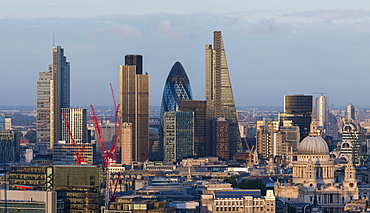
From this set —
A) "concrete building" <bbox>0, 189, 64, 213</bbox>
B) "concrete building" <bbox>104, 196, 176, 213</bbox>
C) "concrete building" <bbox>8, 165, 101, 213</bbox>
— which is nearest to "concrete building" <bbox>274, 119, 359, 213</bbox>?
"concrete building" <bbox>8, 165, 101, 213</bbox>

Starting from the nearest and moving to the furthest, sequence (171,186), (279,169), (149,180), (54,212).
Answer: (54,212) → (171,186) → (149,180) → (279,169)

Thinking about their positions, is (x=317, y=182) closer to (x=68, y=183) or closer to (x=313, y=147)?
(x=313, y=147)

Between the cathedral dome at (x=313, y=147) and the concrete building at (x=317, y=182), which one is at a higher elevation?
the cathedral dome at (x=313, y=147)

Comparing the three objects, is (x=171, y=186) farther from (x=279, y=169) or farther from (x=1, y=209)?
(x=1, y=209)

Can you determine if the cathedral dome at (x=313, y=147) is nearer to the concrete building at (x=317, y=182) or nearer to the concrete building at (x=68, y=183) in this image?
the concrete building at (x=317, y=182)

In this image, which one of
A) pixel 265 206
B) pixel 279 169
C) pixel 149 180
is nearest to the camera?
pixel 265 206

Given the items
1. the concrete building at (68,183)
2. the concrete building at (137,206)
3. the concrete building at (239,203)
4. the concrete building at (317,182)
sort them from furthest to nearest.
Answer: the concrete building at (317,182) → the concrete building at (239,203) → the concrete building at (68,183) → the concrete building at (137,206)

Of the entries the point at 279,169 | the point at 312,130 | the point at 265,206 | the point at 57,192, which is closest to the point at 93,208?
the point at 57,192

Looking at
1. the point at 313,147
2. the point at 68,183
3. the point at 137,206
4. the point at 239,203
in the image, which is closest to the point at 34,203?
the point at 137,206

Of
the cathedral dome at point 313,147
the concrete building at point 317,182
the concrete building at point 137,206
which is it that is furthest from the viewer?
the cathedral dome at point 313,147

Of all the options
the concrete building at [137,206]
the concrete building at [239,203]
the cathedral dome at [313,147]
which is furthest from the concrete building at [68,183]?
the cathedral dome at [313,147]

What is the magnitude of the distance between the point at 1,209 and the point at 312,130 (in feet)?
180

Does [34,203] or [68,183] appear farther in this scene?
[68,183]

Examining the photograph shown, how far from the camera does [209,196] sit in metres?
137
